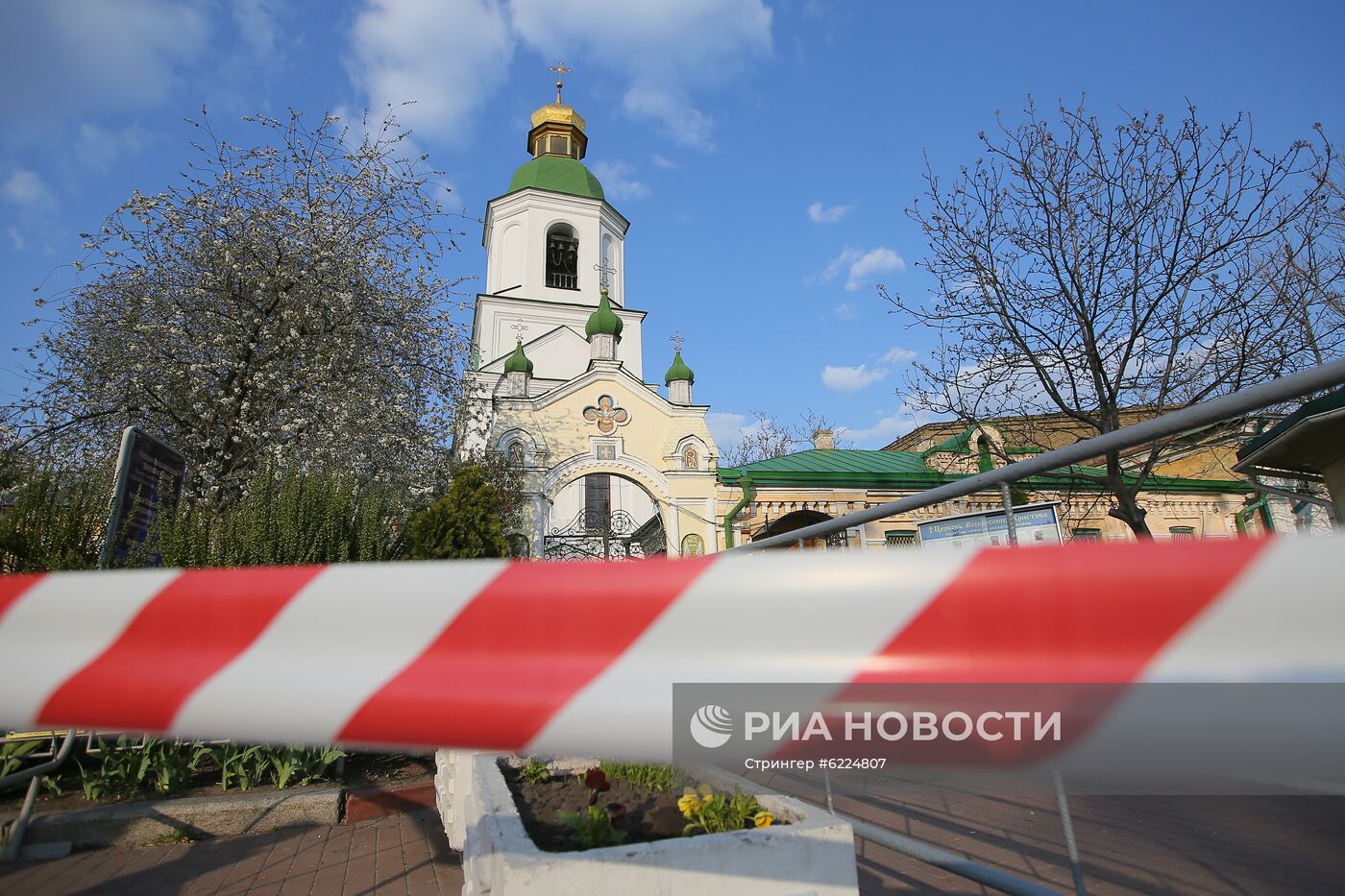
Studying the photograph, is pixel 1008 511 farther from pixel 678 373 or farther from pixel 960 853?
pixel 678 373

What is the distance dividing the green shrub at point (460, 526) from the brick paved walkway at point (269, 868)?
3.97 meters

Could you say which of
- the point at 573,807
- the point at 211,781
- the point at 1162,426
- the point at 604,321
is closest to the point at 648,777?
the point at 573,807

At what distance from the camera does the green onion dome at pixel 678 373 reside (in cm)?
1923

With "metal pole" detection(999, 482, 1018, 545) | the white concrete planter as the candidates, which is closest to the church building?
the white concrete planter

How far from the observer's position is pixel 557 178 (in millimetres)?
30875

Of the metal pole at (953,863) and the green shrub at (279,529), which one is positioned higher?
the green shrub at (279,529)

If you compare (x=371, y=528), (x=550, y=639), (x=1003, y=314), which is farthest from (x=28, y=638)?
(x=1003, y=314)

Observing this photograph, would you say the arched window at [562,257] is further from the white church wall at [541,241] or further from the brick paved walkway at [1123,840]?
the brick paved walkway at [1123,840]

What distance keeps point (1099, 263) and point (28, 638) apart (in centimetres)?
1235

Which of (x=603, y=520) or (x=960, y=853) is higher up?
(x=603, y=520)

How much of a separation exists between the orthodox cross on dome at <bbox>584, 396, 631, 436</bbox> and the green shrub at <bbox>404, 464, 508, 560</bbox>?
6542mm

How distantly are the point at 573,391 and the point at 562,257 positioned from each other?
Result: 15181 millimetres

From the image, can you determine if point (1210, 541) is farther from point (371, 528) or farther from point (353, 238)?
point (353, 238)

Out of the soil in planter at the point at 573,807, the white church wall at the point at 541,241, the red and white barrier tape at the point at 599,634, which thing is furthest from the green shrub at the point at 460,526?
the white church wall at the point at 541,241
